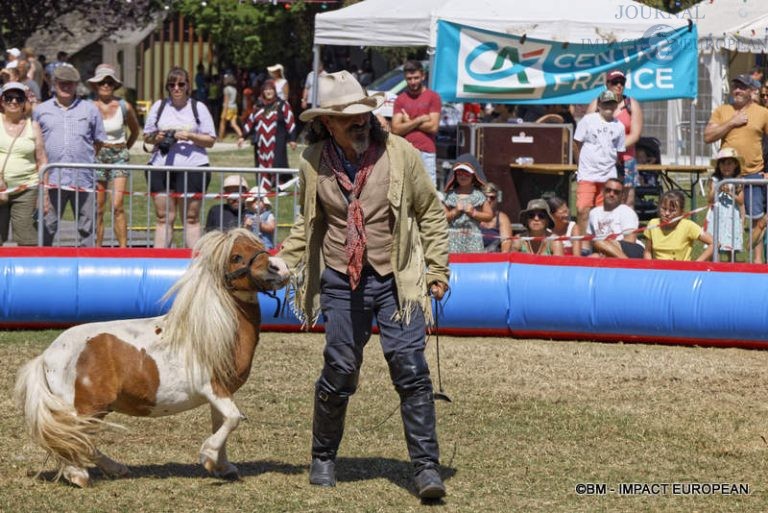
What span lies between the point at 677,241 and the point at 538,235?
1249mm

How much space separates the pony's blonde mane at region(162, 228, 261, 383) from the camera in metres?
6.45

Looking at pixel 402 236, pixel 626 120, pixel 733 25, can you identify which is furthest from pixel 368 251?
pixel 733 25

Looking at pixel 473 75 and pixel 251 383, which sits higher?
Answer: pixel 473 75

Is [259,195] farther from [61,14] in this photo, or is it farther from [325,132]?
[61,14]

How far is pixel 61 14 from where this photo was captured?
38750mm

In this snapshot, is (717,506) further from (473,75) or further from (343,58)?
(343,58)

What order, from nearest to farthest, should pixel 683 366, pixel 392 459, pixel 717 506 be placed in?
pixel 717 506, pixel 392 459, pixel 683 366

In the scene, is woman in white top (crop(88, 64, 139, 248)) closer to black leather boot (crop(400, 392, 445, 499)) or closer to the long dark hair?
the long dark hair

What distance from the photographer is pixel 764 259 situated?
11703 millimetres

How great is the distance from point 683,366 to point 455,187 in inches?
127

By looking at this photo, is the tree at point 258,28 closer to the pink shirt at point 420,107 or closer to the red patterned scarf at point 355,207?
the pink shirt at point 420,107

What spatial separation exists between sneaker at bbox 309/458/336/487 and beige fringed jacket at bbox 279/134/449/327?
2.18 ft

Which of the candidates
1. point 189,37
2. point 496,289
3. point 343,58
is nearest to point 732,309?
point 496,289

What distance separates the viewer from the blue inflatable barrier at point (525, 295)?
10469 mm
